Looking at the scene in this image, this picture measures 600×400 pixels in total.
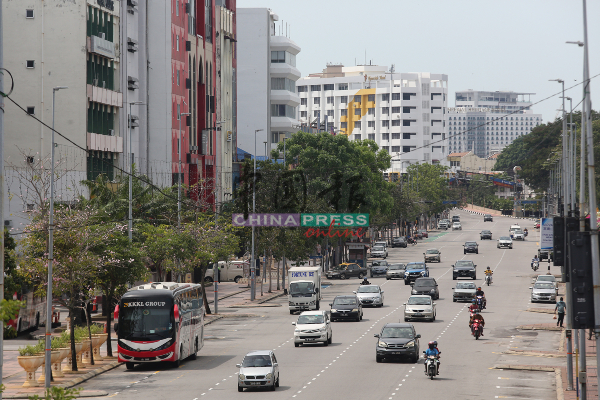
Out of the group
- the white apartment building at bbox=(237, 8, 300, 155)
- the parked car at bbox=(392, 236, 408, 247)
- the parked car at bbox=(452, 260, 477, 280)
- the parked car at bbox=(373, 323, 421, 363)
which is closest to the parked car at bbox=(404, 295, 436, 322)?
the parked car at bbox=(373, 323, 421, 363)

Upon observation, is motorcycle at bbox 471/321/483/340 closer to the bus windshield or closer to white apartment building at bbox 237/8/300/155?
the bus windshield

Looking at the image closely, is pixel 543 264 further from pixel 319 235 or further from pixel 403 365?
pixel 403 365

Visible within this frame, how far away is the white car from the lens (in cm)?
3916

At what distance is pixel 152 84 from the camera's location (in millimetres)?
75625

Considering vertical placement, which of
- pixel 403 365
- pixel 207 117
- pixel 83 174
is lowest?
pixel 403 365

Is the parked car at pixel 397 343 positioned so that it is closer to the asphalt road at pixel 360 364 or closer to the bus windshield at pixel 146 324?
the asphalt road at pixel 360 364

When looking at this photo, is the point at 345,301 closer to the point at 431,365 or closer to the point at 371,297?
the point at 371,297

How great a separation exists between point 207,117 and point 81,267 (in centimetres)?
5207

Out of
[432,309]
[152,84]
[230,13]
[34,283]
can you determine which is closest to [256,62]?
[230,13]

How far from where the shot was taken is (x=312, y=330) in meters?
39.2

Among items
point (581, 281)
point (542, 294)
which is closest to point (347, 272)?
point (542, 294)

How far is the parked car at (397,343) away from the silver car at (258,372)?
20.0ft

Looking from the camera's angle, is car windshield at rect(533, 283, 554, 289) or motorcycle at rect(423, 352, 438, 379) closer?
motorcycle at rect(423, 352, 438, 379)

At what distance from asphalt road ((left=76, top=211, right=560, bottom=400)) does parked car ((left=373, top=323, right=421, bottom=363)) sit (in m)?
0.43
